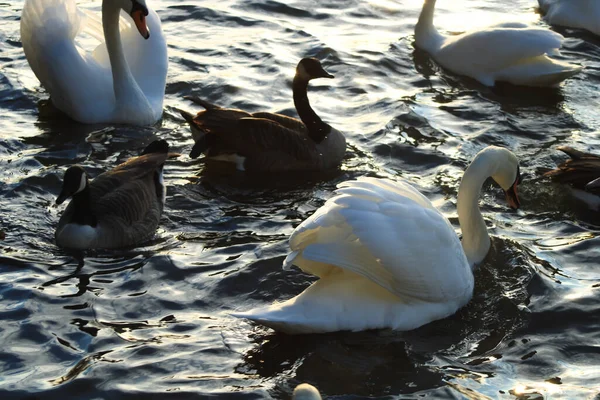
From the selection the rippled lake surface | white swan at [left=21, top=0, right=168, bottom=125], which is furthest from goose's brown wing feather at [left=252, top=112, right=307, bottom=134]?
white swan at [left=21, top=0, right=168, bottom=125]

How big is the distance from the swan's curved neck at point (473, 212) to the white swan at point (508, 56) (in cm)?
409

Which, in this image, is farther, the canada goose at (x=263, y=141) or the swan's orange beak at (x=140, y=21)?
the swan's orange beak at (x=140, y=21)

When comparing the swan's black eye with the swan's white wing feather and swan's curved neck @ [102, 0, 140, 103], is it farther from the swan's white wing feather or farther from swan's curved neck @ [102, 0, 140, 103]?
the swan's white wing feather

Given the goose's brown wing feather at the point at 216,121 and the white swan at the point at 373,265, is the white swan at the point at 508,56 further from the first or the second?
the white swan at the point at 373,265

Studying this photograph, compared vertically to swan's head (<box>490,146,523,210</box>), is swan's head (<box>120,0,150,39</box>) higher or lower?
higher

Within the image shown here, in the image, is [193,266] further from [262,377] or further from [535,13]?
[535,13]

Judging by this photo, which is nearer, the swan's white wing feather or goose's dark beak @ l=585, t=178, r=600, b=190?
the swan's white wing feather

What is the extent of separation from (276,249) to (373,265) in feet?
4.73

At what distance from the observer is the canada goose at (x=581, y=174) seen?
25.8 feet

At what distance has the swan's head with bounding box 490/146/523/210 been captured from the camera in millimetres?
6929

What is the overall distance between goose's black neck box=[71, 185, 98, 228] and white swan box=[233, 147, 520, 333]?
173 cm

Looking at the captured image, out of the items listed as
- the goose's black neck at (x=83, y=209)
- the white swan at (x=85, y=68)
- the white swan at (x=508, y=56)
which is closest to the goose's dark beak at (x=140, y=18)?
the white swan at (x=85, y=68)

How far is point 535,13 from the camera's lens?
531 inches

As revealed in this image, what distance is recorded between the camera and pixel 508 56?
35.1 ft
